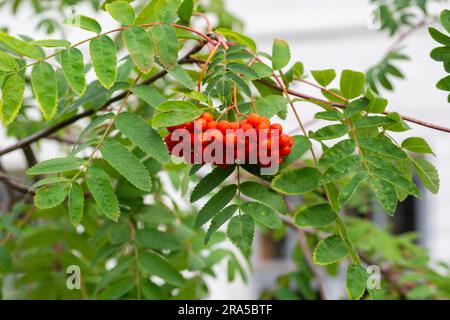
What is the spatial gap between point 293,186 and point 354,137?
105 mm

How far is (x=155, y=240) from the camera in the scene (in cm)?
113

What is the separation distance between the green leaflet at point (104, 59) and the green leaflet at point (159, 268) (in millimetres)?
423

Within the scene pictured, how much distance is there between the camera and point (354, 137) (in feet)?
2.73

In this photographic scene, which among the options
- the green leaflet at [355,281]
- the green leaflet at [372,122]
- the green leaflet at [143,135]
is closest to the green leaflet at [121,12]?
the green leaflet at [143,135]

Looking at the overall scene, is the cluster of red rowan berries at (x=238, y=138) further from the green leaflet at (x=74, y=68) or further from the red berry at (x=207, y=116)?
the green leaflet at (x=74, y=68)

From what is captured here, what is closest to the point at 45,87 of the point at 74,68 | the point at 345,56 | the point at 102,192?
the point at 74,68

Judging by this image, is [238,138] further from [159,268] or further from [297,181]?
[159,268]

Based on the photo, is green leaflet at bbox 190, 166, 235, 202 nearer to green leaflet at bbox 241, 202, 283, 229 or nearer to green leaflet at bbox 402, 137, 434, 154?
green leaflet at bbox 241, 202, 283, 229

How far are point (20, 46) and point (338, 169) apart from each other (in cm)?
42

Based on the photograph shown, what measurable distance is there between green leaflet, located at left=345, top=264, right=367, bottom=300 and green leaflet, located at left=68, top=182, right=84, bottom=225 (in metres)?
0.34

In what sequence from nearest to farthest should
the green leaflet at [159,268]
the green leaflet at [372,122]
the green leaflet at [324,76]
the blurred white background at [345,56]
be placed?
the green leaflet at [372,122] → the green leaflet at [324,76] → the green leaflet at [159,268] → the blurred white background at [345,56]

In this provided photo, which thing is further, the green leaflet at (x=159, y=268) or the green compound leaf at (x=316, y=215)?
the green leaflet at (x=159, y=268)

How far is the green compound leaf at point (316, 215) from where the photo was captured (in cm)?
84
